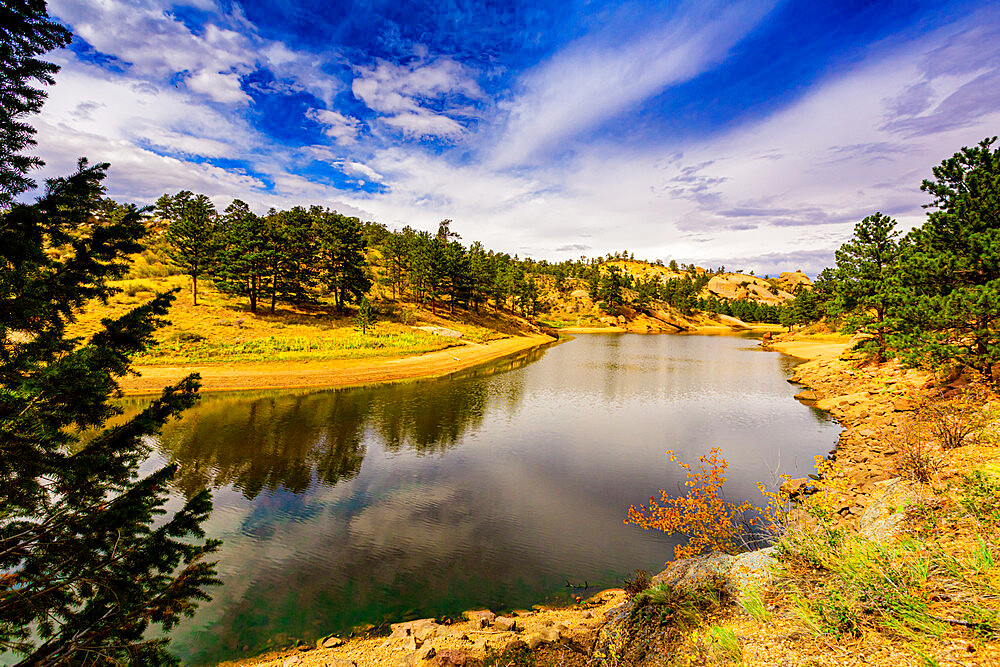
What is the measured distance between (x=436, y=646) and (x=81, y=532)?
7.24 meters

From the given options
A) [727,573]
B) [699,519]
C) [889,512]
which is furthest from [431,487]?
[889,512]

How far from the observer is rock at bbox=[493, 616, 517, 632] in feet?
31.6

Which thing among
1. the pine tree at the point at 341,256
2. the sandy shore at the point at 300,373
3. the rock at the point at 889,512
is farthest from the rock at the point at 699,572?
the pine tree at the point at 341,256

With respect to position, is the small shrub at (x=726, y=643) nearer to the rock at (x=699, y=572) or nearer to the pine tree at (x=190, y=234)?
the rock at (x=699, y=572)

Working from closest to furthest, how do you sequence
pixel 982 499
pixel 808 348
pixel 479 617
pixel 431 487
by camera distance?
1. pixel 982 499
2. pixel 479 617
3. pixel 431 487
4. pixel 808 348

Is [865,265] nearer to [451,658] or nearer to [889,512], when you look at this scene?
[889,512]

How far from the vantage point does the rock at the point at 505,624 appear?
9633 millimetres

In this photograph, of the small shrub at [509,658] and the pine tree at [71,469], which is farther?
the small shrub at [509,658]

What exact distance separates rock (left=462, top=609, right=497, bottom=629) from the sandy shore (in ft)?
102

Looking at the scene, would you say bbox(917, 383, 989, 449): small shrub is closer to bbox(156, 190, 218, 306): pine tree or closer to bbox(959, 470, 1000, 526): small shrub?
bbox(959, 470, 1000, 526): small shrub

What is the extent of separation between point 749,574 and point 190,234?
221 feet

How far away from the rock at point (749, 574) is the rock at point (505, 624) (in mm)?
5291

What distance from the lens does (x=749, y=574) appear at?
8.11 meters

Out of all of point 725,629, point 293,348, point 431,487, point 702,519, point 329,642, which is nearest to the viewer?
point 725,629
